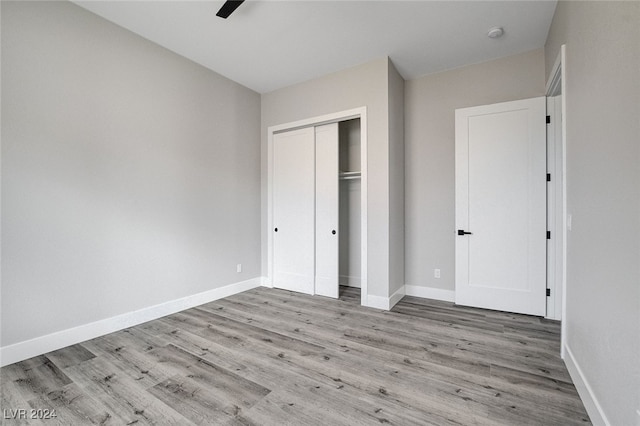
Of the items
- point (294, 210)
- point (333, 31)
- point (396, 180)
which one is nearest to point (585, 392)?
point (396, 180)

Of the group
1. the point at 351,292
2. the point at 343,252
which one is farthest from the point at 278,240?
the point at 351,292

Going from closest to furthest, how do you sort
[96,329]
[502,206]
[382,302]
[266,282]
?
[96,329] → [502,206] → [382,302] → [266,282]

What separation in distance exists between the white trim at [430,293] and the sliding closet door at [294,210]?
1336 mm

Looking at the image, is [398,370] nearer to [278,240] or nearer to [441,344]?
[441,344]

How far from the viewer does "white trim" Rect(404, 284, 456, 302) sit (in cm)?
353

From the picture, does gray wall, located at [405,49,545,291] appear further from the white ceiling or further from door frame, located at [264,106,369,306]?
door frame, located at [264,106,369,306]

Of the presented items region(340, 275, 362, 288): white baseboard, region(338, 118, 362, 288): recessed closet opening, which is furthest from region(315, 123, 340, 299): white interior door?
region(340, 275, 362, 288): white baseboard

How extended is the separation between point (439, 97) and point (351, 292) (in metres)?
2.85

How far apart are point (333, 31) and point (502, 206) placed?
102 inches

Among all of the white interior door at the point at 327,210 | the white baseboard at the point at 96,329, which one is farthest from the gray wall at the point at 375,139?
the white baseboard at the point at 96,329

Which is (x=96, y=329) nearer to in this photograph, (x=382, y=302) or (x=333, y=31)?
(x=382, y=302)

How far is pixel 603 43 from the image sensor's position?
1.48 meters

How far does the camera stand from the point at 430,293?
12.0 feet

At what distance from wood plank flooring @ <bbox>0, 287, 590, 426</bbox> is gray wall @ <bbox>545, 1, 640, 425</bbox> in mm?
430
